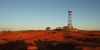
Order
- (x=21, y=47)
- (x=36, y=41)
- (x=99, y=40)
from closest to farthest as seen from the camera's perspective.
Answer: (x=99, y=40)
(x=21, y=47)
(x=36, y=41)

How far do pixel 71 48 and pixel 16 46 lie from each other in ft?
22.3

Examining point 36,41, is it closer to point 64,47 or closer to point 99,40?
point 64,47

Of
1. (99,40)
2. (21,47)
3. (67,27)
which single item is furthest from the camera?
(67,27)

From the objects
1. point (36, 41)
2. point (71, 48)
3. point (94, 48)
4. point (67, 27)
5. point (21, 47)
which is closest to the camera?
point (94, 48)

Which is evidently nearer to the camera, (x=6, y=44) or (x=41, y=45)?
(x=41, y=45)

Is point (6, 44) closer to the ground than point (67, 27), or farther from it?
closer to the ground

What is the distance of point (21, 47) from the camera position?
2014 cm

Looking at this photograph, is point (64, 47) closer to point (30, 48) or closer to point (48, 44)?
point (48, 44)

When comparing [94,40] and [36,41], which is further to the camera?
[36,41]

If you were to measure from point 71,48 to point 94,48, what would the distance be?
8.17 ft

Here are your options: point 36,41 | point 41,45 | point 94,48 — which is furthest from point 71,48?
point 36,41

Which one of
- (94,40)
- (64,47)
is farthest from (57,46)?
(94,40)

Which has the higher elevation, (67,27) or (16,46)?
(67,27)

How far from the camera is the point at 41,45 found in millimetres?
20188
